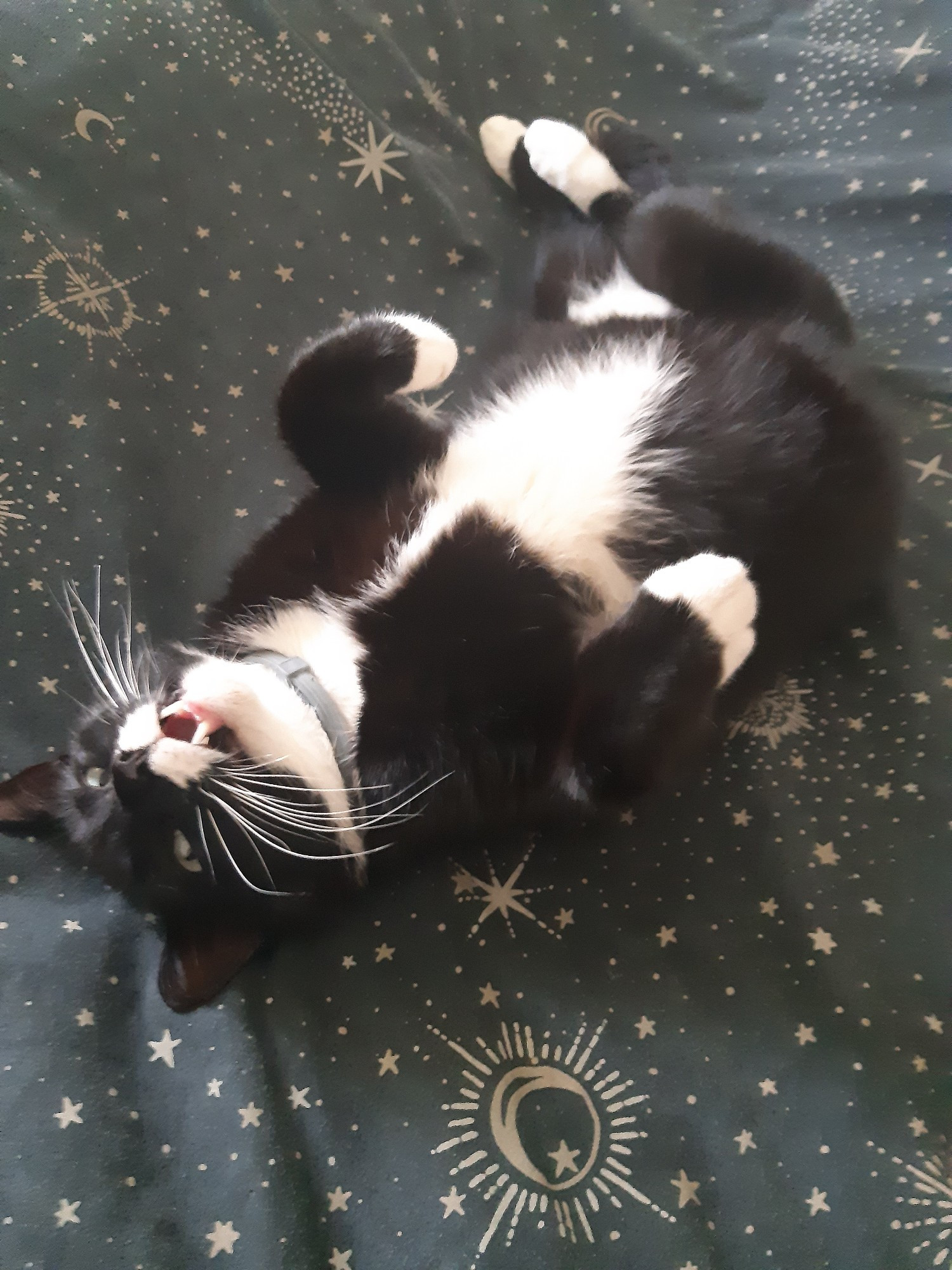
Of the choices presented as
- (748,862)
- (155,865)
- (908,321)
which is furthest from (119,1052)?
(908,321)

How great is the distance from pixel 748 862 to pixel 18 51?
1377 millimetres

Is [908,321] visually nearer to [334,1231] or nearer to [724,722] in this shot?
[724,722]

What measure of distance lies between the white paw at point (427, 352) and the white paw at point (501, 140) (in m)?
0.47

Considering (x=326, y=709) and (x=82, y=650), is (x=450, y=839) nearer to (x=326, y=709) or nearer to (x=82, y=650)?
(x=326, y=709)

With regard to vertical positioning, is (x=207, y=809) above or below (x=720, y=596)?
below

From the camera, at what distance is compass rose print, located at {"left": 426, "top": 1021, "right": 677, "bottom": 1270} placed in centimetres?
74

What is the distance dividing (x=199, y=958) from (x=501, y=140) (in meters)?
1.27

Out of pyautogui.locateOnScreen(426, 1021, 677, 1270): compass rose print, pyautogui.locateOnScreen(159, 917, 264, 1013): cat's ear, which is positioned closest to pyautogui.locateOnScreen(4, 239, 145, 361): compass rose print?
pyautogui.locateOnScreen(159, 917, 264, 1013): cat's ear

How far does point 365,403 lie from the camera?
0.96m

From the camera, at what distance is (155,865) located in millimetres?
807

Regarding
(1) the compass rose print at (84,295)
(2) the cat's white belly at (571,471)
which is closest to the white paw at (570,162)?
(2) the cat's white belly at (571,471)

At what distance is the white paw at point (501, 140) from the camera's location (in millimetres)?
1262

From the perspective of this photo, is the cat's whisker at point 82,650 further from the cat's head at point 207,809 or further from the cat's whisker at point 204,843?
the cat's whisker at point 204,843

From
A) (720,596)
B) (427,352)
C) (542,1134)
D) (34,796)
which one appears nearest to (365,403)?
(427,352)
